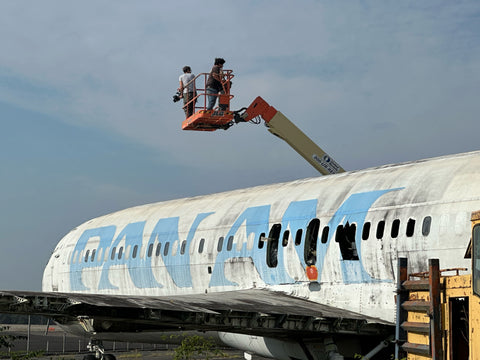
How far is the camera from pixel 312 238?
1942 centimetres

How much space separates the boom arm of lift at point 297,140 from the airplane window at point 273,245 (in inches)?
364

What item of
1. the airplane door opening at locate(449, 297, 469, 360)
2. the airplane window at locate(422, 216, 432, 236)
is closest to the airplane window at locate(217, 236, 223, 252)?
the airplane window at locate(422, 216, 432, 236)

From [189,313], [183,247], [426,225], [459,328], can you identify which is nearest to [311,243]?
[426,225]

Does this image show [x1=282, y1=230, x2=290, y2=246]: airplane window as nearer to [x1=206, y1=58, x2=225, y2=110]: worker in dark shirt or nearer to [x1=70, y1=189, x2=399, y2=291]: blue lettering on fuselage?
[x1=70, y1=189, x2=399, y2=291]: blue lettering on fuselage

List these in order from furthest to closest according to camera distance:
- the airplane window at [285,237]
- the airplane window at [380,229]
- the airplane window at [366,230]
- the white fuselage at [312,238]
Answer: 1. the airplane window at [285,237]
2. the airplane window at [366,230]
3. the airplane window at [380,229]
4. the white fuselage at [312,238]

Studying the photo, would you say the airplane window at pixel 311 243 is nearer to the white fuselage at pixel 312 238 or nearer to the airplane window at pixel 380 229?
the white fuselage at pixel 312 238

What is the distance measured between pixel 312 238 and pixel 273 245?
5.27ft

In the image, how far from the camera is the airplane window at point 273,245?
20578mm

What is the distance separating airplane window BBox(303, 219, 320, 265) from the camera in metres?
19.3

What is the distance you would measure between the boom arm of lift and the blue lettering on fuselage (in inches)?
235

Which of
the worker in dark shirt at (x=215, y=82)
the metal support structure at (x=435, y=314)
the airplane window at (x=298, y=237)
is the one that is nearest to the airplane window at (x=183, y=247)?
the worker in dark shirt at (x=215, y=82)

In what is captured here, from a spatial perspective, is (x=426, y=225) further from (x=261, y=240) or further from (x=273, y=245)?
(x=261, y=240)

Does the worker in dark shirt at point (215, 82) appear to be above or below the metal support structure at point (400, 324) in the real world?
above

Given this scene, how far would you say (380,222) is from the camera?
17.6 m
